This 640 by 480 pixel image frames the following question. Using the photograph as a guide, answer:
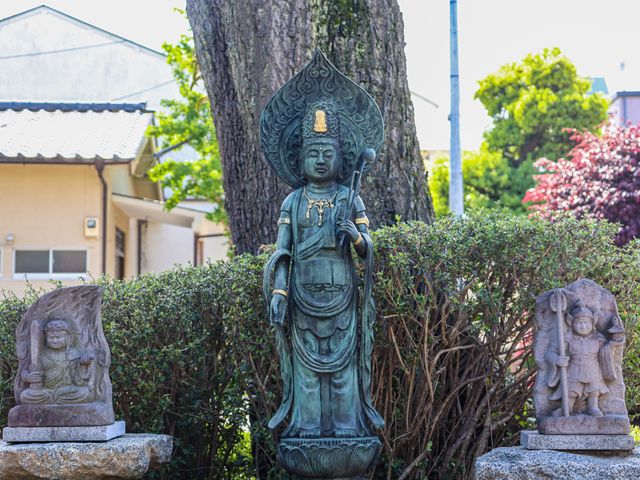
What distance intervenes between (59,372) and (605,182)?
374 inches

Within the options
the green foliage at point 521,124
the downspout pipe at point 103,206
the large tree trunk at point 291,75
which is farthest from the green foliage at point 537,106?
the large tree trunk at point 291,75

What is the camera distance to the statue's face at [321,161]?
5.89 m

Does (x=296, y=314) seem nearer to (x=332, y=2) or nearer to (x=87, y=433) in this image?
(x=87, y=433)

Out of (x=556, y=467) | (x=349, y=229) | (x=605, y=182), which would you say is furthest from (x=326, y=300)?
(x=605, y=182)

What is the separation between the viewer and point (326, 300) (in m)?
5.72

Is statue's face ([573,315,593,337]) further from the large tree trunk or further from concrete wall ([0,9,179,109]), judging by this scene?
concrete wall ([0,9,179,109])

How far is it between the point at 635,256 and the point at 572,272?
566 mm

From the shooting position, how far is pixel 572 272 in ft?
20.9

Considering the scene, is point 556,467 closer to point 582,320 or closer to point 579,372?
point 579,372

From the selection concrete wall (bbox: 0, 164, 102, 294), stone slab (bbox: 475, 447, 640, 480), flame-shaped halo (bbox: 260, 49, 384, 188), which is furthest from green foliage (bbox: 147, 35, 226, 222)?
stone slab (bbox: 475, 447, 640, 480)

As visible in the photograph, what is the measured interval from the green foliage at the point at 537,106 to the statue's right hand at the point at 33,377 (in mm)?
15878

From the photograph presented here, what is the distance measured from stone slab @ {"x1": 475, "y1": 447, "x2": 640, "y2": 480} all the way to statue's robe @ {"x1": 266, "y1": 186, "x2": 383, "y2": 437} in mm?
793

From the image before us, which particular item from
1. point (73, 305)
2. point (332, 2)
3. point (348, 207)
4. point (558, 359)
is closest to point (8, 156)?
point (332, 2)

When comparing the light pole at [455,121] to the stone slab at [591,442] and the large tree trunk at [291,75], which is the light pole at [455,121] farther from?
the stone slab at [591,442]
